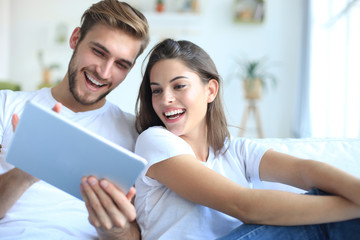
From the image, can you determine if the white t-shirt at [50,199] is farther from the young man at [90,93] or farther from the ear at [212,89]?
the ear at [212,89]

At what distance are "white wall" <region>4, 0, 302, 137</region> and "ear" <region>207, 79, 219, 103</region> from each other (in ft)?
11.6

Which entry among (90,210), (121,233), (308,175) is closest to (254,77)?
(308,175)

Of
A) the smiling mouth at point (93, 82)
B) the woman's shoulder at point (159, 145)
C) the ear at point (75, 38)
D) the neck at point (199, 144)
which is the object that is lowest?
the neck at point (199, 144)

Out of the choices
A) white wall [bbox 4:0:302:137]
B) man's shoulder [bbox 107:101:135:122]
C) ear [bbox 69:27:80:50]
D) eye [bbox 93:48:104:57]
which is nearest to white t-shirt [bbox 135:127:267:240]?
man's shoulder [bbox 107:101:135:122]

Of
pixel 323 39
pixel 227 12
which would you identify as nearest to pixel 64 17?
pixel 227 12

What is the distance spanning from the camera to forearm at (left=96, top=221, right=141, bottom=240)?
1033 mm

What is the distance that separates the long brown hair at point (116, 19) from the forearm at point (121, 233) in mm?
769

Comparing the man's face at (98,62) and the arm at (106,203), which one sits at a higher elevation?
the man's face at (98,62)

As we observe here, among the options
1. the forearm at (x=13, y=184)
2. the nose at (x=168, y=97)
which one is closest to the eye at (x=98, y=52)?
the nose at (x=168, y=97)

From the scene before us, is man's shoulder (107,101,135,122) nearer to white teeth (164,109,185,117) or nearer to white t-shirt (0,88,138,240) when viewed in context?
white t-shirt (0,88,138,240)

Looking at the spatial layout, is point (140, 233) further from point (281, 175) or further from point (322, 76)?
point (322, 76)

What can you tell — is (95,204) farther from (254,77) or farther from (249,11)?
(249,11)

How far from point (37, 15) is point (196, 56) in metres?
4.60

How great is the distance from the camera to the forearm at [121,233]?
1033 millimetres
